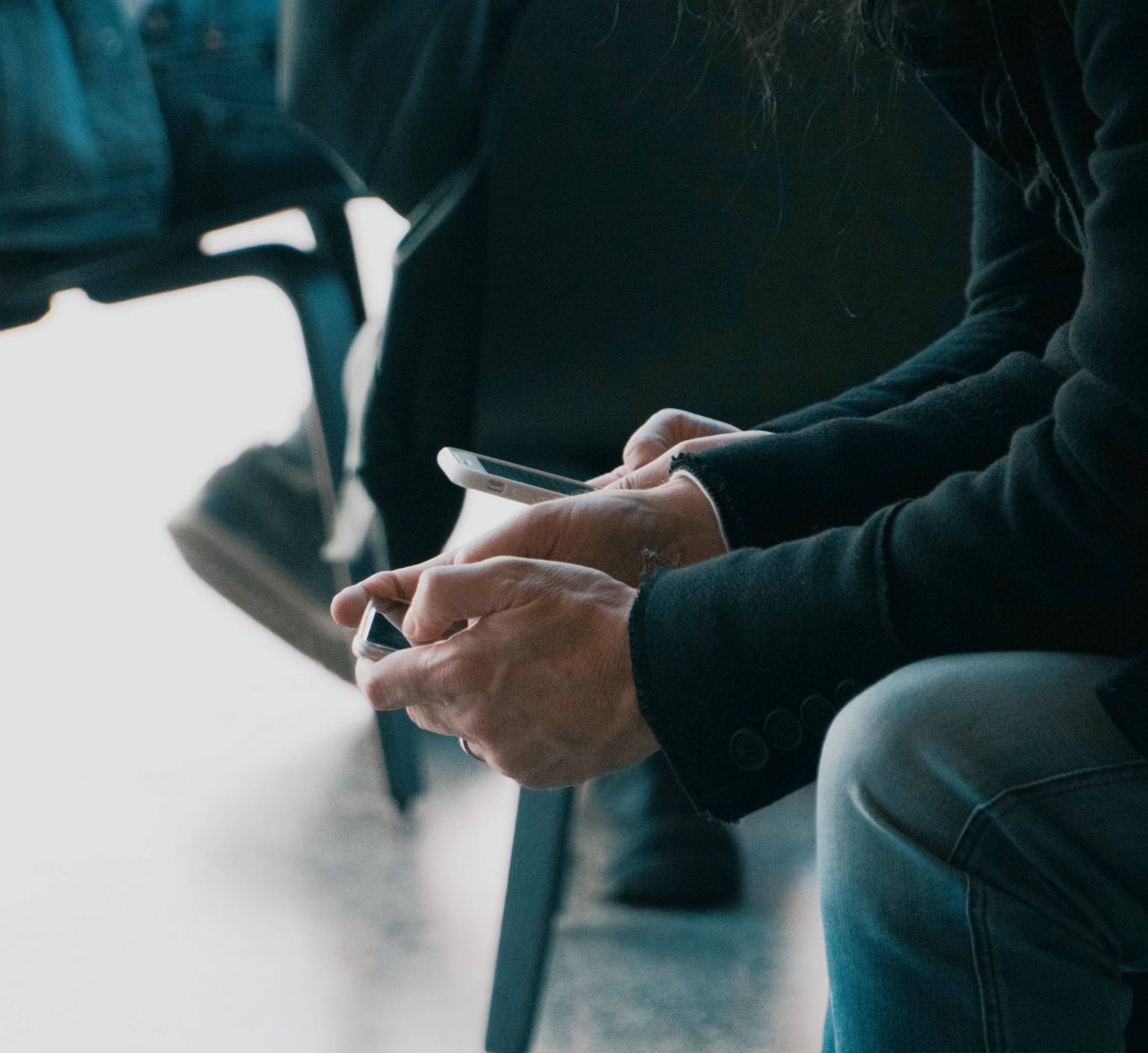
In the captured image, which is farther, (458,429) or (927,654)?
(458,429)

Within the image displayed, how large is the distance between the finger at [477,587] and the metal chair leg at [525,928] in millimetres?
399

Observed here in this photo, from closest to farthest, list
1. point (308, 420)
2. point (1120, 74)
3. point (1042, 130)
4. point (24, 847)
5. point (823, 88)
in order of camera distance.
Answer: point (1120, 74) → point (1042, 130) → point (823, 88) → point (24, 847) → point (308, 420)

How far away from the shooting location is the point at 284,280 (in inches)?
48.9

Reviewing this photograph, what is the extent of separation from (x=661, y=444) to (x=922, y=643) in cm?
32

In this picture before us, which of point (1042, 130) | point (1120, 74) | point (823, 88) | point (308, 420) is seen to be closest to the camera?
A: point (1120, 74)

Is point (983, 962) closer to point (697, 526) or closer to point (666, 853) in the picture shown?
point (697, 526)

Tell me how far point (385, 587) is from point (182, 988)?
0.57 m

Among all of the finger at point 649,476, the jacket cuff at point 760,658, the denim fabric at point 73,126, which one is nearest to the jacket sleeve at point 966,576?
the jacket cuff at point 760,658

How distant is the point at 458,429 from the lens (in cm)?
103

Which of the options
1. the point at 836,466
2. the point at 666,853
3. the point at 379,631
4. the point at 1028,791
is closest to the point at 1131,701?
the point at 1028,791

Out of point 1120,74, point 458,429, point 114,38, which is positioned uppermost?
point 1120,74

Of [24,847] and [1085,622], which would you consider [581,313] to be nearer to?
[1085,622]

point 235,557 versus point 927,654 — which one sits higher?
point 927,654

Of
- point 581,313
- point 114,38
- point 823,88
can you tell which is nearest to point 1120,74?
point 823,88
